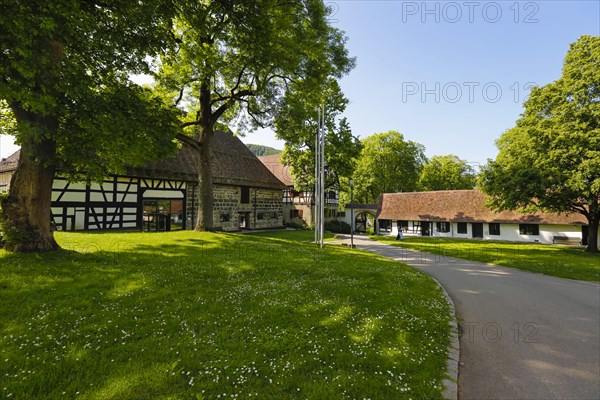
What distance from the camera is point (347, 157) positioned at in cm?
3025

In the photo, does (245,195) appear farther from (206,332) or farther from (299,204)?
(206,332)

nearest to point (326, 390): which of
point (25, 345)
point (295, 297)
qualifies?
point (295, 297)

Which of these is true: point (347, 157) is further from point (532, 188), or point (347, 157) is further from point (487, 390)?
point (487, 390)

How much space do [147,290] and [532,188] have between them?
22114 mm

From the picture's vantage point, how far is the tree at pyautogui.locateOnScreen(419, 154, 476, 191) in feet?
170

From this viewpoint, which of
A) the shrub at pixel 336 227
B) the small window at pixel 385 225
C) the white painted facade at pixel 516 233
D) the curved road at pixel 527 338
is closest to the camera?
the curved road at pixel 527 338

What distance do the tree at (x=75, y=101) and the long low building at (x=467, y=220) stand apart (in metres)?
30.4

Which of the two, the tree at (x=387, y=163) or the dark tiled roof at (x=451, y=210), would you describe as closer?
the dark tiled roof at (x=451, y=210)

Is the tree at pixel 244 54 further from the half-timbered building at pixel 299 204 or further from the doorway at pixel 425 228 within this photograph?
the doorway at pixel 425 228

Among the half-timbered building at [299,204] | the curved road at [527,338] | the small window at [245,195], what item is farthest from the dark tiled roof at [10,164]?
the curved road at [527,338]

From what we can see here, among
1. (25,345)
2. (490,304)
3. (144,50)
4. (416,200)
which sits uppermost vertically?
(144,50)

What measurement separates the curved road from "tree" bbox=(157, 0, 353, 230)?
1240cm

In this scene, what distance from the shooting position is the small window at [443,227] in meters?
34.6

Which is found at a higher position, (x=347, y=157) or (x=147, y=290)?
(x=347, y=157)
